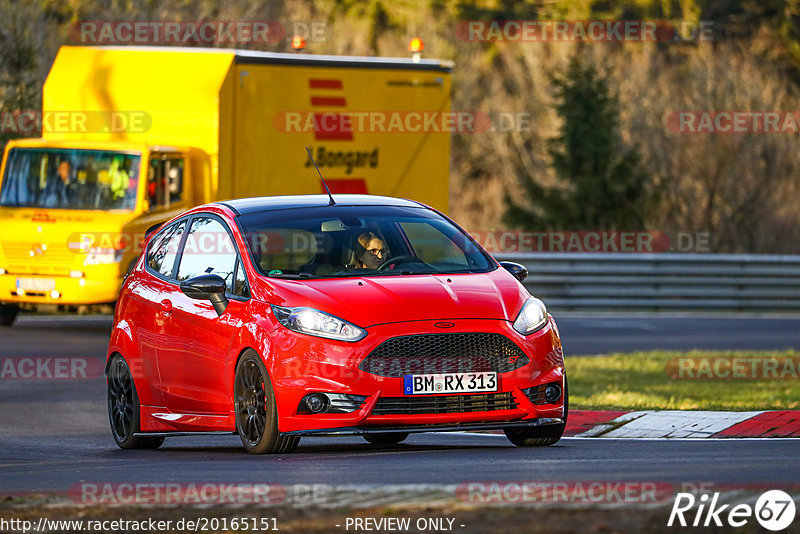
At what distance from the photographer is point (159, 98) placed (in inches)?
826

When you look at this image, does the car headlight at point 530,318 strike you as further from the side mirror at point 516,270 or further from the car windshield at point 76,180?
the car windshield at point 76,180

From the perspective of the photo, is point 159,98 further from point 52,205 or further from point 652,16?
point 652,16

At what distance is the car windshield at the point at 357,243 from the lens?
404 inches

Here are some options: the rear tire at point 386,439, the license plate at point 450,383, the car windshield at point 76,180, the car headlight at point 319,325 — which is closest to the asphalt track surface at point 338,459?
the rear tire at point 386,439

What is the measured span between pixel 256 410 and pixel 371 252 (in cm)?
136

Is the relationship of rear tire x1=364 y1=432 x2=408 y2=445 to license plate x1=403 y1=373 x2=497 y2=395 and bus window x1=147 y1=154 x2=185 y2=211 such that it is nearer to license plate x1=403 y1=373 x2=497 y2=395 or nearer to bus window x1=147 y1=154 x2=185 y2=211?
license plate x1=403 y1=373 x2=497 y2=395

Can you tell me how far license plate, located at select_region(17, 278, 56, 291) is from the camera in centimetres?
2038

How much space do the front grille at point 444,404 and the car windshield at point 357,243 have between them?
102 centimetres

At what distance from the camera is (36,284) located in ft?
67.1

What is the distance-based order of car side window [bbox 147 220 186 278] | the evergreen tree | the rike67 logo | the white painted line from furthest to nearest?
the evergreen tree, the white painted line, car side window [bbox 147 220 186 278], the rike67 logo

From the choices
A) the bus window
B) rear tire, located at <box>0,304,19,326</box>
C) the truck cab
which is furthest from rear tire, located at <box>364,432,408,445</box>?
rear tire, located at <box>0,304,19,326</box>

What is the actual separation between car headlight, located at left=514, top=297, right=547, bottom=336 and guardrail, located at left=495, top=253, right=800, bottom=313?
15678 mm

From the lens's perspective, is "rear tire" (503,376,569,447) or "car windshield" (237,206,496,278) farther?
"car windshield" (237,206,496,278)

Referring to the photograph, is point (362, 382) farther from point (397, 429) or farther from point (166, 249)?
point (166, 249)
